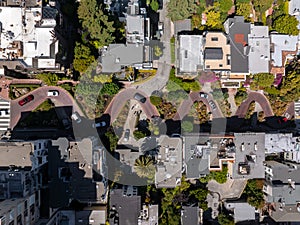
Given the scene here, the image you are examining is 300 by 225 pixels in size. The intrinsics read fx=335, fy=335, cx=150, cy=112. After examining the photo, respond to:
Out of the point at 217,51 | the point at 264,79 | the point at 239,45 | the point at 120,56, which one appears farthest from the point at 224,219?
the point at 120,56

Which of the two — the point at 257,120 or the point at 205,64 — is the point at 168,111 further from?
the point at 257,120

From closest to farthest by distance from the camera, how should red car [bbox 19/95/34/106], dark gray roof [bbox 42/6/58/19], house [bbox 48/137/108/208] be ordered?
dark gray roof [bbox 42/6/58/19], house [bbox 48/137/108/208], red car [bbox 19/95/34/106]

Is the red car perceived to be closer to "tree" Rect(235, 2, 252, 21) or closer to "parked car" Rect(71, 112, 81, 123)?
"parked car" Rect(71, 112, 81, 123)

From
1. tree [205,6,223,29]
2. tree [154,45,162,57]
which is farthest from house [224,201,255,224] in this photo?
tree [205,6,223,29]

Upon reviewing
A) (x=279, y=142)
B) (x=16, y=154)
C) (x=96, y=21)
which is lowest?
(x=16, y=154)

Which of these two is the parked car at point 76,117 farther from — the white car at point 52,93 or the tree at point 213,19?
the tree at point 213,19

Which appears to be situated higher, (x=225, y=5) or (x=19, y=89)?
(x=225, y=5)

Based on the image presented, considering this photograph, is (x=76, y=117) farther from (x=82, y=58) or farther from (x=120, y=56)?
(x=120, y=56)
